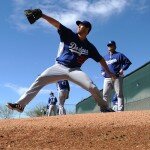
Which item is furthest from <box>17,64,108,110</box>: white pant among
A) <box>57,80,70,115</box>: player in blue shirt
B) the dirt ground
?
<box>57,80,70,115</box>: player in blue shirt

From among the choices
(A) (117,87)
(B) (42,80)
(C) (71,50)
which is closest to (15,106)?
(B) (42,80)

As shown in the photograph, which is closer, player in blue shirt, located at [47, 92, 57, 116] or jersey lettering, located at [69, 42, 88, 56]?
jersey lettering, located at [69, 42, 88, 56]

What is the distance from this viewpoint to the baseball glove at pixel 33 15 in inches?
328

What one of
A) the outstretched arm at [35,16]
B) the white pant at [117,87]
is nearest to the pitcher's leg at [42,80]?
the outstretched arm at [35,16]

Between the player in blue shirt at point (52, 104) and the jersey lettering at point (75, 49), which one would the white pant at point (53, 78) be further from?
the player in blue shirt at point (52, 104)

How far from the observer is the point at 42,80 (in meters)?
8.58

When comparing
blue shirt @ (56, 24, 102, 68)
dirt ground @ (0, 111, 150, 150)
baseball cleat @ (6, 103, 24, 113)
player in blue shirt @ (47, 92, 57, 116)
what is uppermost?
player in blue shirt @ (47, 92, 57, 116)

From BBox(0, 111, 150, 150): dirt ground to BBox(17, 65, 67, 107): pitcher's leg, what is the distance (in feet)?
2.72

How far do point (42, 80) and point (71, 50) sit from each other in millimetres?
898

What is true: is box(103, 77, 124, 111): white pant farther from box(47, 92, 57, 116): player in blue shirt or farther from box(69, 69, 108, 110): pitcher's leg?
box(47, 92, 57, 116): player in blue shirt

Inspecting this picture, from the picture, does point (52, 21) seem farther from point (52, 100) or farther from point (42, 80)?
point (52, 100)

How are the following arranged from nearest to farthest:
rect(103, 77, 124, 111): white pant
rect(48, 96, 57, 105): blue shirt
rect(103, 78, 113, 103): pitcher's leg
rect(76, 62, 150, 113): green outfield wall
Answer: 1. rect(103, 77, 124, 111): white pant
2. rect(103, 78, 113, 103): pitcher's leg
3. rect(76, 62, 150, 113): green outfield wall
4. rect(48, 96, 57, 105): blue shirt

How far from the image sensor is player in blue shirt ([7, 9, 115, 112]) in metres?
8.55

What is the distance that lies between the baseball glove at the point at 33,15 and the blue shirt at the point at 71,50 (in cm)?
65
